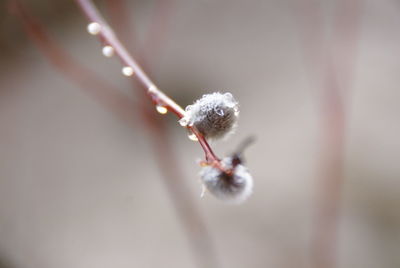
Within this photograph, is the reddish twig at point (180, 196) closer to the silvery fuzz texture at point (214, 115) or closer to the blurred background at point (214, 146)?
the blurred background at point (214, 146)

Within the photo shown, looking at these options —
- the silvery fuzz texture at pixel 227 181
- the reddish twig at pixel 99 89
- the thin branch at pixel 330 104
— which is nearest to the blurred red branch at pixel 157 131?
the reddish twig at pixel 99 89

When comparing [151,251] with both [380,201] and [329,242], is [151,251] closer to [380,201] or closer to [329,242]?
[329,242]

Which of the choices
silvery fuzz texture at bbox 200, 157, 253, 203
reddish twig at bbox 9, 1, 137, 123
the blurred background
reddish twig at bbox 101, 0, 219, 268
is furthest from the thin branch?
silvery fuzz texture at bbox 200, 157, 253, 203

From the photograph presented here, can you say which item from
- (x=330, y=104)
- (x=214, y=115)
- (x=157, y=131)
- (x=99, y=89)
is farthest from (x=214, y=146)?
(x=214, y=115)

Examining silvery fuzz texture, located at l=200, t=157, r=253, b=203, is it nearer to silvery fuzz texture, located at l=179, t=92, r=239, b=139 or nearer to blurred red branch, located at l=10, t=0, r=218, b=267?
silvery fuzz texture, located at l=179, t=92, r=239, b=139

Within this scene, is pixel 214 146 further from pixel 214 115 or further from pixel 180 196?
pixel 214 115

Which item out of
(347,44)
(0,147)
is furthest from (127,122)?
(347,44)
